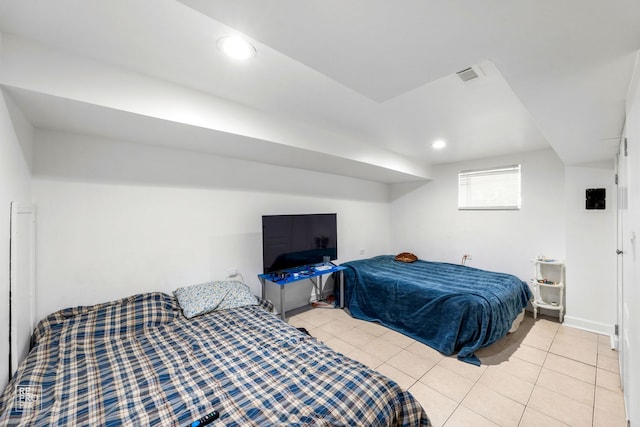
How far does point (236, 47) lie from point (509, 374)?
333 cm

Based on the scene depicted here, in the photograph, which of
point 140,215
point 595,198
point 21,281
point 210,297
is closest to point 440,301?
point 595,198

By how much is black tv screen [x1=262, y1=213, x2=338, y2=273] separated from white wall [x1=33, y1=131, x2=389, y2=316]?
256 millimetres

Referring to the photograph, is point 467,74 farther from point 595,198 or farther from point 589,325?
point 589,325

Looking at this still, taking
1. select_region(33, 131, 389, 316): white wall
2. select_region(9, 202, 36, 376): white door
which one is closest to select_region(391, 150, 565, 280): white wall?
select_region(33, 131, 389, 316): white wall

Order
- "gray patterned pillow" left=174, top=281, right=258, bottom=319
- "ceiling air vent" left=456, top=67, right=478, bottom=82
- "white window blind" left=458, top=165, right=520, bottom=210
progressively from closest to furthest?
"ceiling air vent" left=456, top=67, right=478, bottom=82 < "gray patterned pillow" left=174, top=281, right=258, bottom=319 < "white window blind" left=458, top=165, right=520, bottom=210

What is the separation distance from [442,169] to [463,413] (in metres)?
3.63

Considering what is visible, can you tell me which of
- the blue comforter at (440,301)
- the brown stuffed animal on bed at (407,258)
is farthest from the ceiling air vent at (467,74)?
the brown stuffed animal on bed at (407,258)

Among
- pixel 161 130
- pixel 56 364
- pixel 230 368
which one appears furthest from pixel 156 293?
pixel 161 130

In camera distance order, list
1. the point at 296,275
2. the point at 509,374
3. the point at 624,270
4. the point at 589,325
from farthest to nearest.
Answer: the point at 296,275, the point at 589,325, the point at 509,374, the point at 624,270

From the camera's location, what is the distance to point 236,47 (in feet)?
4.70

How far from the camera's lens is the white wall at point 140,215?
210 cm

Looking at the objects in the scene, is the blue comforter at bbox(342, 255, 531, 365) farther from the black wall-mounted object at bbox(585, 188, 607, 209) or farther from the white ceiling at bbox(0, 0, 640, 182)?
the white ceiling at bbox(0, 0, 640, 182)

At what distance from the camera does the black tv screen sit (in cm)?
318

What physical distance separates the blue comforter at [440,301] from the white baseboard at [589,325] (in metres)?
0.46
